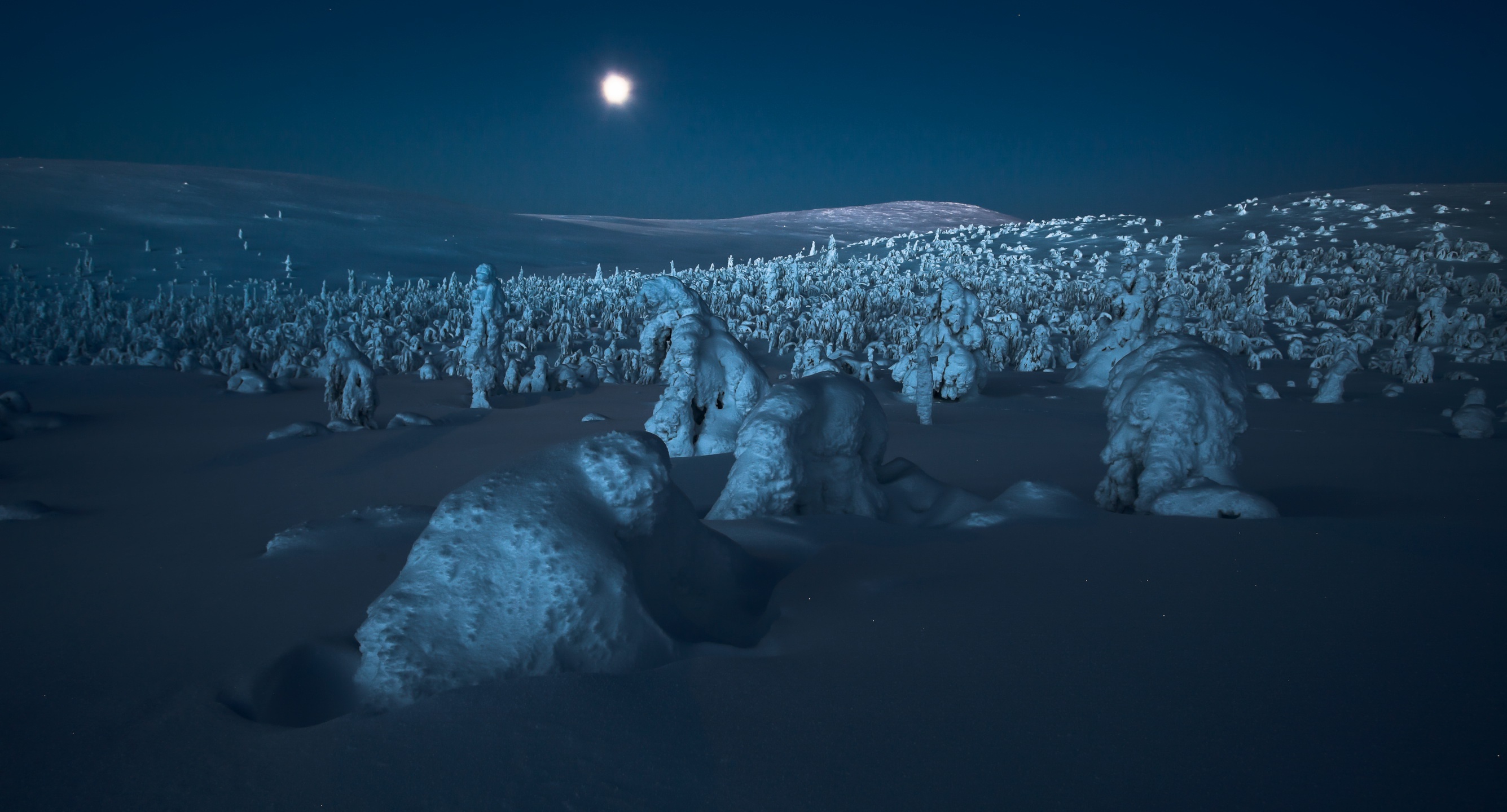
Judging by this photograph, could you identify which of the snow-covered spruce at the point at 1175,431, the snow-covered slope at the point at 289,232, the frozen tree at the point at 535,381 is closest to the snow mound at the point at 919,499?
the snow-covered spruce at the point at 1175,431

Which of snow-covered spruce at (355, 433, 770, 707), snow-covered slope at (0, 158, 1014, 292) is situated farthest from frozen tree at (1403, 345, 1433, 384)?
snow-covered slope at (0, 158, 1014, 292)

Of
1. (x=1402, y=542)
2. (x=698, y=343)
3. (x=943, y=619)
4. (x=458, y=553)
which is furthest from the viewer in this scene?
(x=698, y=343)

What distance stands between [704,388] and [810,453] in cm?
476

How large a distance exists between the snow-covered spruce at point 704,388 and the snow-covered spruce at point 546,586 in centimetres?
682

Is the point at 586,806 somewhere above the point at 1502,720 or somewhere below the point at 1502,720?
below

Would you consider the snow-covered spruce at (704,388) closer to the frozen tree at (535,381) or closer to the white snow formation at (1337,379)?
the frozen tree at (535,381)

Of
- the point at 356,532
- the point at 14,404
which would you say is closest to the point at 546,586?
the point at 356,532

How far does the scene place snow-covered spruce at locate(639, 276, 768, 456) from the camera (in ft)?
34.7

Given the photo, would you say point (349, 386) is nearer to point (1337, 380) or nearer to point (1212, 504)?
point (1212, 504)

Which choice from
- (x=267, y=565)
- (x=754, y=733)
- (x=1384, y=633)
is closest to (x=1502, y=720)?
(x=1384, y=633)

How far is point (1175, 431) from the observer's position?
6.45 meters

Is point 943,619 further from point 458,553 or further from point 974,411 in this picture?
point 974,411

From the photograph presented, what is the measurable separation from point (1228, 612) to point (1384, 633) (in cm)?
57

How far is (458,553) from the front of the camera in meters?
3.07
